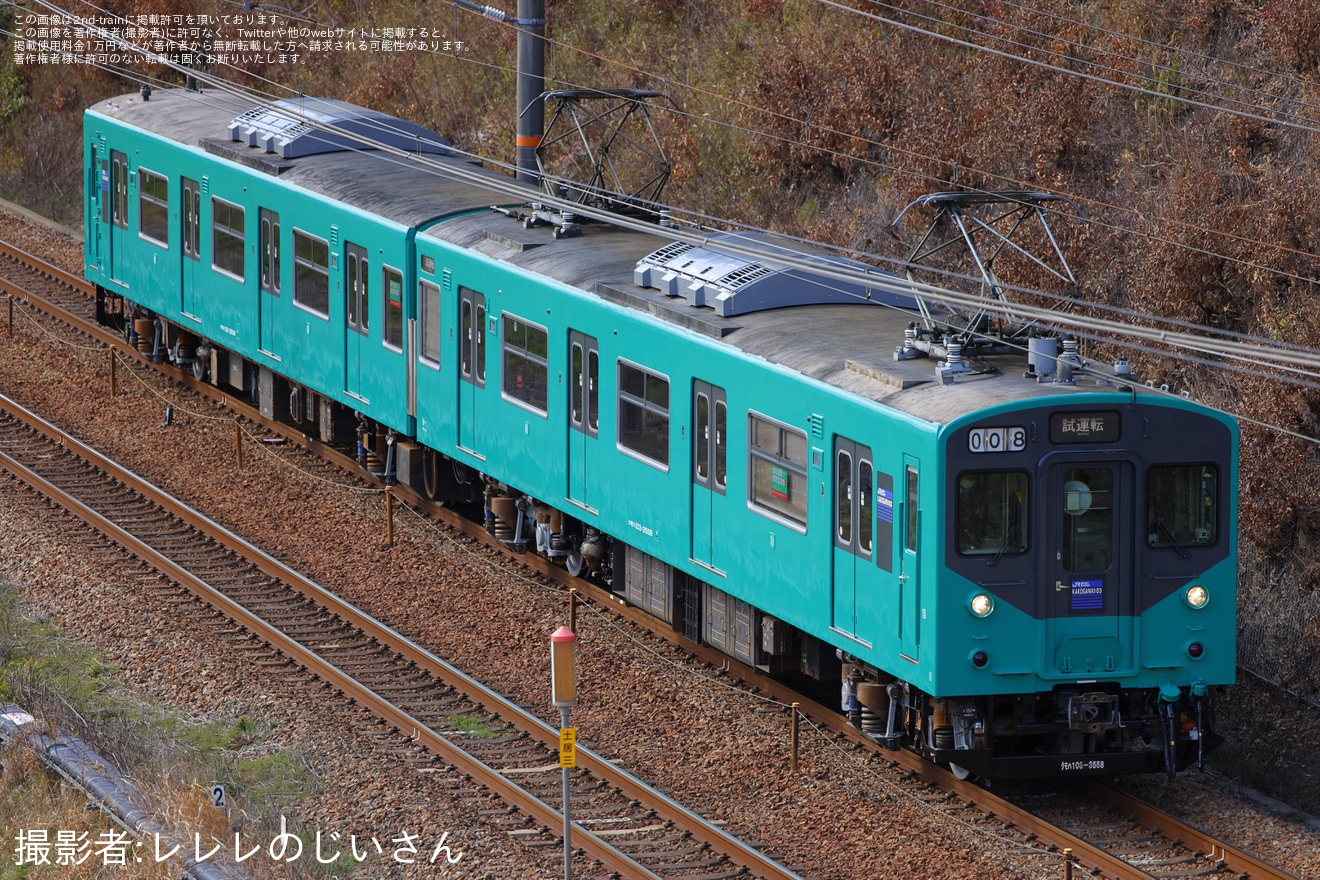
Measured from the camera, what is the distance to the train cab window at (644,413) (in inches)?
602

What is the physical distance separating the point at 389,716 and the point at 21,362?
12581 mm

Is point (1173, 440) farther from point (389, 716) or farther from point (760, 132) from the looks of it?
point (760, 132)

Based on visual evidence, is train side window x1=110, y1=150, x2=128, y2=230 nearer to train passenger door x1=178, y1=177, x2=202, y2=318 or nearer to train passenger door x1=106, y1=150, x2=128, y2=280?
train passenger door x1=106, y1=150, x2=128, y2=280

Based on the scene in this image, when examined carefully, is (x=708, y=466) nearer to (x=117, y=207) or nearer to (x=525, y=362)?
(x=525, y=362)

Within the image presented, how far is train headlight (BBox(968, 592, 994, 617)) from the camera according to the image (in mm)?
12148

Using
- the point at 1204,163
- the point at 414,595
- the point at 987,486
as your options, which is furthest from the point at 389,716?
the point at 1204,163

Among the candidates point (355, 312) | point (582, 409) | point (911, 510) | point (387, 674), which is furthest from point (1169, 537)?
point (355, 312)

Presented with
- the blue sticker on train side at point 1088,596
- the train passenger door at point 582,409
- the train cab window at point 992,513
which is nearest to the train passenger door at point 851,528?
the train cab window at point 992,513

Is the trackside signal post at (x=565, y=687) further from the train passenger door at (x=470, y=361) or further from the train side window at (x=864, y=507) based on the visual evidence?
the train passenger door at (x=470, y=361)

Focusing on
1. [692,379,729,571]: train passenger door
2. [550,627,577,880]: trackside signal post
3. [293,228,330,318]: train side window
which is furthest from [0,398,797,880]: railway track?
[293,228,330,318]: train side window

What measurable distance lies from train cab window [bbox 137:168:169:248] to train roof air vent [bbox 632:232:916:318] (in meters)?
9.85

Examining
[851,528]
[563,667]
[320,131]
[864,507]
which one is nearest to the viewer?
[563,667]

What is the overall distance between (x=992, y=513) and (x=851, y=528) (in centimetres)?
109

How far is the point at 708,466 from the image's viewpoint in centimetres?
1469
